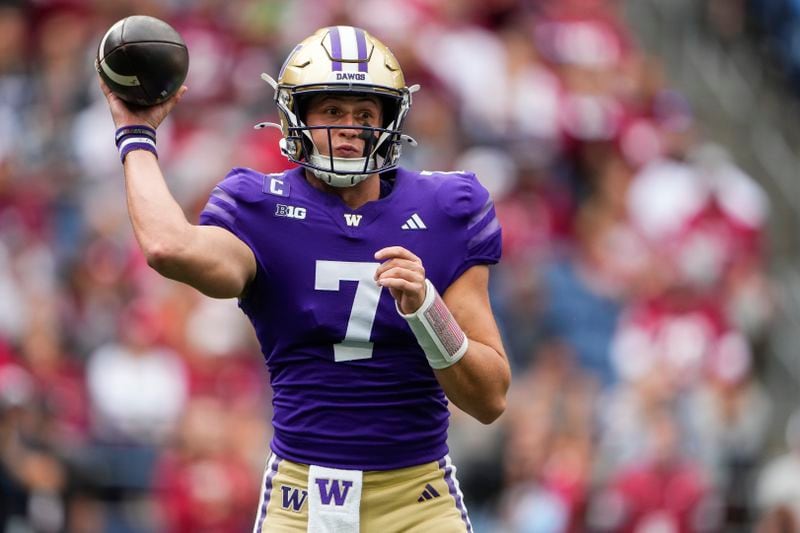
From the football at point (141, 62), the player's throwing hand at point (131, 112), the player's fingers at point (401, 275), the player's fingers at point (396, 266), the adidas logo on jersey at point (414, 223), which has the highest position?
the football at point (141, 62)

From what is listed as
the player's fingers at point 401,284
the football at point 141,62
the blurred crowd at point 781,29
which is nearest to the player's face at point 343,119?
the football at point 141,62

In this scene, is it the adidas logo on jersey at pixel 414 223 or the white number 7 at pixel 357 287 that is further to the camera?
the adidas logo on jersey at pixel 414 223

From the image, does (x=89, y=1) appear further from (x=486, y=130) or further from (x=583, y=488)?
(x=583, y=488)

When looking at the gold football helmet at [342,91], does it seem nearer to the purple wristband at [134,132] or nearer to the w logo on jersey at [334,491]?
the purple wristband at [134,132]

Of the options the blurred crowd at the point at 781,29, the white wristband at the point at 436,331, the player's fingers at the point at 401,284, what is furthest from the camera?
the blurred crowd at the point at 781,29

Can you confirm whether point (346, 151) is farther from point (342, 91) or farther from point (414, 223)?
point (414, 223)

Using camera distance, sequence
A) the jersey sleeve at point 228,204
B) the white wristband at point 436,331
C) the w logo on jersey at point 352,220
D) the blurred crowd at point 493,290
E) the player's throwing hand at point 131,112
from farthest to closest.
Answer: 1. the blurred crowd at point 493,290
2. the w logo on jersey at point 352,220
3. the jersey sleeve at point 228,204
4. the player's throwing hand at point 131,112
5. the white wristband at point 436,331

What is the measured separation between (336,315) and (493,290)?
20.6 ft

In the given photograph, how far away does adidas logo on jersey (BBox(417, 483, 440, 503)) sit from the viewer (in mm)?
4848

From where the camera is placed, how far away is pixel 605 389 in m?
10.6

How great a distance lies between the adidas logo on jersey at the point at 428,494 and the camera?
4.85 meters

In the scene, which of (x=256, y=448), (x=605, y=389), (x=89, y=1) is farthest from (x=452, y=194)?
(x=89, y=1)

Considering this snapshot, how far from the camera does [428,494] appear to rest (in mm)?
4859

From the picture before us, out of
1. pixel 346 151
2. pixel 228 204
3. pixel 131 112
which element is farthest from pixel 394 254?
pixel 131 112
